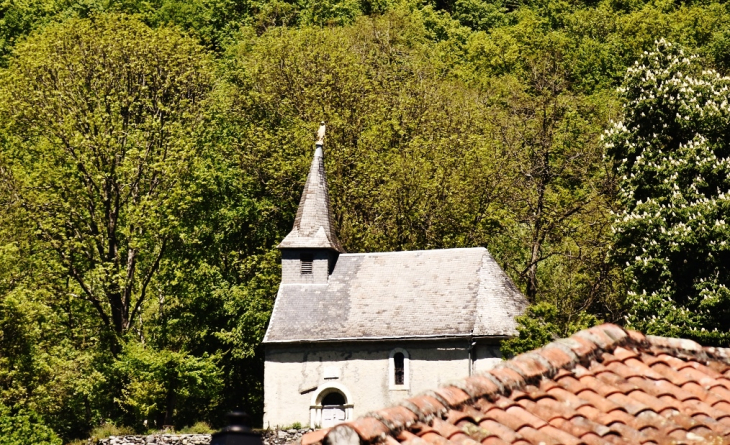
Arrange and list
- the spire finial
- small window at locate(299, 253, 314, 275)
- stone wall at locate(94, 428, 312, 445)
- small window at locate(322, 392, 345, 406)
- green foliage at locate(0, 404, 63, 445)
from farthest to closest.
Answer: the spire finial
small window at locate(299, 253, 314, 275)
small window at locate(322, 392, 345, 406)
stone wall at locate(94, 428, 312, 445)
green foliage at locate(0, 404, 63, 445)

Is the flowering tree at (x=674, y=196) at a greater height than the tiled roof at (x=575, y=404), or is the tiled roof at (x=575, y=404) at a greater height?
the tiled roof at (x=575, y=404)

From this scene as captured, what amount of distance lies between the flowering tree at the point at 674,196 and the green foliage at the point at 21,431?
15071 mm

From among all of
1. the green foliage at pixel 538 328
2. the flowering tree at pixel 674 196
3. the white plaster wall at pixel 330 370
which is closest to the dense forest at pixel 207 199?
the white plaster wall at pixel 330 370

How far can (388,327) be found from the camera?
39906mm

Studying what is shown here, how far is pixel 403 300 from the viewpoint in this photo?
40.5 m

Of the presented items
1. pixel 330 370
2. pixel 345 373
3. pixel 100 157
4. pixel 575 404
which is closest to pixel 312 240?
pixel 330 370

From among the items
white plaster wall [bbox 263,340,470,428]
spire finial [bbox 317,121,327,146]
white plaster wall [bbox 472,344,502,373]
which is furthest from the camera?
spire finial [bbox 317,121,327,146]

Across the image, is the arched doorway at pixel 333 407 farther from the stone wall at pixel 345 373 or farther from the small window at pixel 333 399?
the stone wall at pixel 345 373

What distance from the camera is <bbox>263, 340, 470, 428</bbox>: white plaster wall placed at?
3941cm

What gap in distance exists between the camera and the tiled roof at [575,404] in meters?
7.19

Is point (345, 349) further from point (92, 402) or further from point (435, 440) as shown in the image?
point (435, 440)

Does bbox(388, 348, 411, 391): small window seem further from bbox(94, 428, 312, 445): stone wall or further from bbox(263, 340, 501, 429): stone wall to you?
bbox(94, 428, 312, 445): stone wall

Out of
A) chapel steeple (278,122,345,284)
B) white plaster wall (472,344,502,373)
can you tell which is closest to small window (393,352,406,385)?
white plaster wall (472,344,502,373)

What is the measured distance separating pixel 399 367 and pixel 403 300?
2247 millimetres
